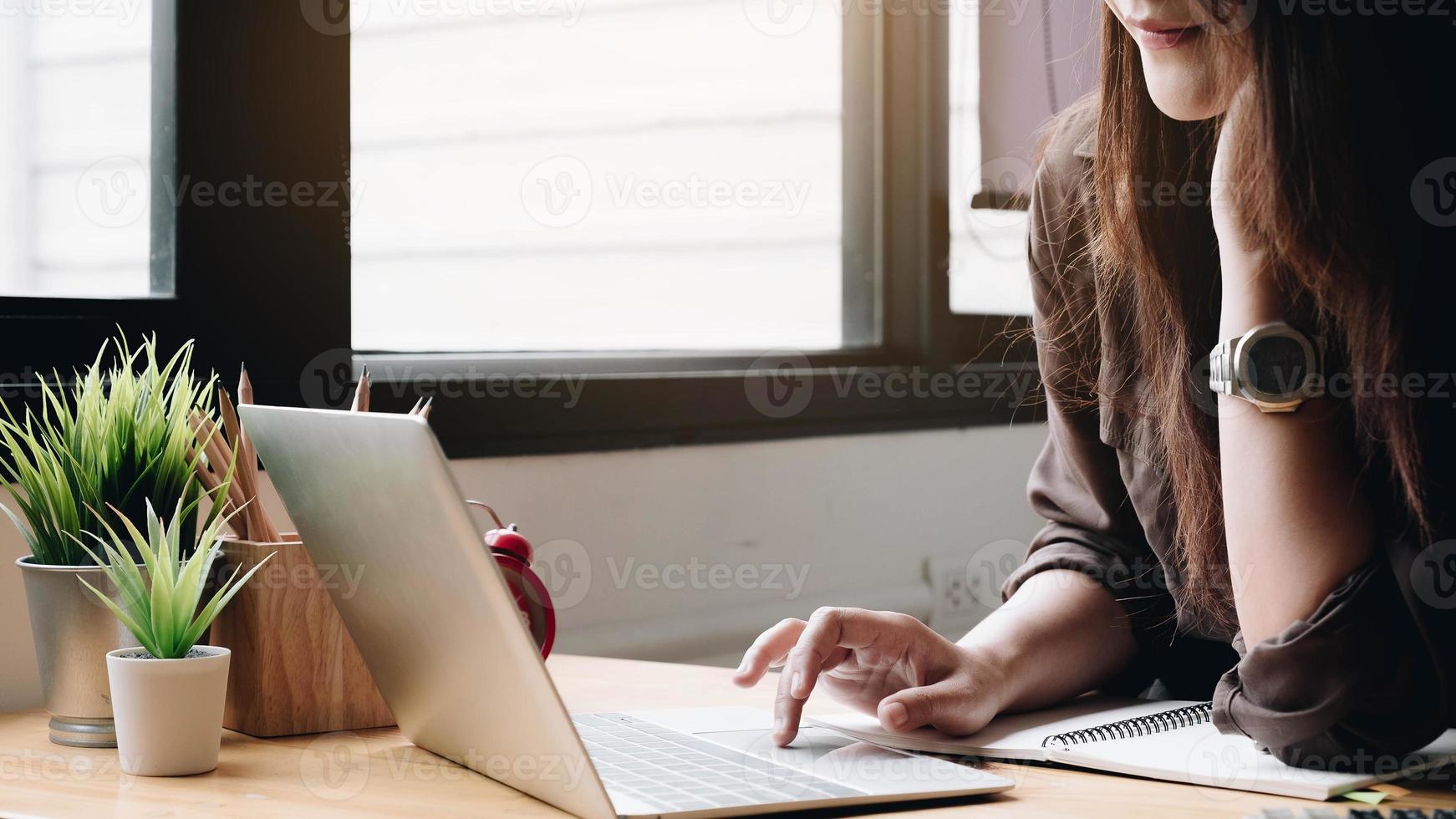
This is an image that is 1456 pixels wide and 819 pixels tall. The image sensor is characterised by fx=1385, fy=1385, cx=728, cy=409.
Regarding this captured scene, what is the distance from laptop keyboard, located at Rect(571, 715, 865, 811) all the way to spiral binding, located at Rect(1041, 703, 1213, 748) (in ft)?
0.59

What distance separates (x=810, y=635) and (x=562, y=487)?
0.72 meters

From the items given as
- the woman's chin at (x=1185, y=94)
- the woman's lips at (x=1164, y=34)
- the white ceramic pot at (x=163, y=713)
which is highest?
the woman's lips at (x=1164, y=34)

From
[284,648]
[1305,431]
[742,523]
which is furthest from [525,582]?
[742,523]

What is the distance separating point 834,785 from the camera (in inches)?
27.9

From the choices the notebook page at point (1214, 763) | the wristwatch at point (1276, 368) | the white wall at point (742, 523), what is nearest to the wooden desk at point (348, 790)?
the notebook page at point (1214, 763)

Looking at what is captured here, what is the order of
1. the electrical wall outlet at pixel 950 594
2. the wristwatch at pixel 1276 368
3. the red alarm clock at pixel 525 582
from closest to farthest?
1. the wristwatch at pixel 1276 368
2. the red alarm clock at pixel 525 582
3. the electrical wall outlet at pixel 950 594

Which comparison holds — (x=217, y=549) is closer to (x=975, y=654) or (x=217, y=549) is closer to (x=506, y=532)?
(x=506, y=532)

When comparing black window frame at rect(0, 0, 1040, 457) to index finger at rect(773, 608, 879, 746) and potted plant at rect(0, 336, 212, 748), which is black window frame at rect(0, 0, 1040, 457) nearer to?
potted plant at rect(0, 336, 212, 748)

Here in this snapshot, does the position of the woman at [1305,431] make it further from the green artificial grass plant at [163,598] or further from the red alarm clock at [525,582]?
the green artificial grass plant at [163,598]

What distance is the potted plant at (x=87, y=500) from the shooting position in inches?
32.8

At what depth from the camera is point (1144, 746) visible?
80cm

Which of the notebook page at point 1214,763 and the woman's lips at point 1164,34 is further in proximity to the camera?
the woman's lips at point 1164,34

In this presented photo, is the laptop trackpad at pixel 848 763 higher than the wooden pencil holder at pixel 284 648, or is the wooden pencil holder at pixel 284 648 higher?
the wooden pencil holder at pixel 284 648

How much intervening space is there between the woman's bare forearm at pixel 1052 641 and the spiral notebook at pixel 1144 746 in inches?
0.8
